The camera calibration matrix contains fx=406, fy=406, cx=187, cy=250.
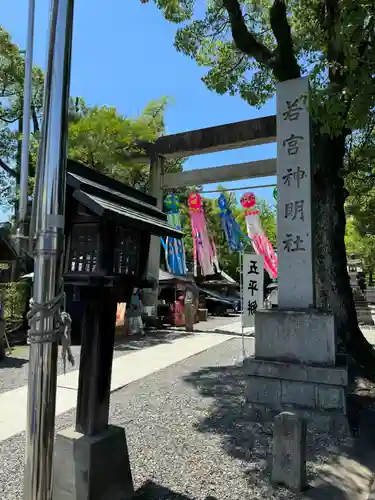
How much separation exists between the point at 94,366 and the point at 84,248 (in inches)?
39.7

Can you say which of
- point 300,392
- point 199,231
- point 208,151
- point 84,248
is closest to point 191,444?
point 300,392

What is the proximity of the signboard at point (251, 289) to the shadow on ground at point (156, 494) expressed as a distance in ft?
17.9

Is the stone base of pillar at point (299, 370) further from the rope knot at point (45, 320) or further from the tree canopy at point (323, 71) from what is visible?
the rope knot at point (45, 320)

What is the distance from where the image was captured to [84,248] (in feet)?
11.1

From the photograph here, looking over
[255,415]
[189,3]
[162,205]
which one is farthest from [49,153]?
[162,205]

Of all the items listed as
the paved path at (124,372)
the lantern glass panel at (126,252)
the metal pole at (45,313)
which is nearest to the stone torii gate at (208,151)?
the paved path at (124,372)

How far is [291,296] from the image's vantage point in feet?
19.3

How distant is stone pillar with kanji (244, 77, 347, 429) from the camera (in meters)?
5.30

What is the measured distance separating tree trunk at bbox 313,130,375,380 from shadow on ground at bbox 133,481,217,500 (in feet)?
15.2

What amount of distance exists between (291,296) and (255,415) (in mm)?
1729

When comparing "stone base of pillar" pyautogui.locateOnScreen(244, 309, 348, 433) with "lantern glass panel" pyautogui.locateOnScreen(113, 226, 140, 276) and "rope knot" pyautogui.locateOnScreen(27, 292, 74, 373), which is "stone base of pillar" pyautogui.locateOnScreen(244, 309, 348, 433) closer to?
"lantern glass panel" pyautogui.locateOnScreen(113, 226, 140, 276)

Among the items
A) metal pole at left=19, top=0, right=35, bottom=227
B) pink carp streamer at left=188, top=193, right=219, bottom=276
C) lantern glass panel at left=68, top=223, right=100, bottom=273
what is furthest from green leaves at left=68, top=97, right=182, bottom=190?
lantern glass panel at left=68, top=223, right=100, bottom=273

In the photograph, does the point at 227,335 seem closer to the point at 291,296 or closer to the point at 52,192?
the point at 291,296

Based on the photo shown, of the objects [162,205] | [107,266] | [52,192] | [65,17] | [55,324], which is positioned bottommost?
[55,324]
